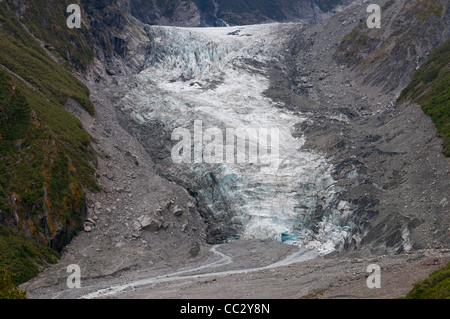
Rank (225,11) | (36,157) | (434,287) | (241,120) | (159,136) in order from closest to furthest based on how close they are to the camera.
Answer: (434,287), (36,157), (159,136), (241,120), (225,11)

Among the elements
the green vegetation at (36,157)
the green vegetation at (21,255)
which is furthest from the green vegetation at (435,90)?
the green vegetation at (21,255)

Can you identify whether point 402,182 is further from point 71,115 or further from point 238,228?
point 71,115

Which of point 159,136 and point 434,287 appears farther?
point 159,136

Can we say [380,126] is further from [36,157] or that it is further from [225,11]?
[225,11]

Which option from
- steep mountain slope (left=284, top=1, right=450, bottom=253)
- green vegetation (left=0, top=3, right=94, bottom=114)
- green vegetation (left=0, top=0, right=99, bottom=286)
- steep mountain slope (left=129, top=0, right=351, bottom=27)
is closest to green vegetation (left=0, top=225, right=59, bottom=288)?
green vegetation (left=0, top=0, right=99, bottom=286)

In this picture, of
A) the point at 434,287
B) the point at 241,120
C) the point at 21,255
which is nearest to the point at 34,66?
the point at 241,120

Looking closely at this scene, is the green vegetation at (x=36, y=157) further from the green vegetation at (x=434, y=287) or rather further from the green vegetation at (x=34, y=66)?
the green vegetation at (x=434, y=287)
